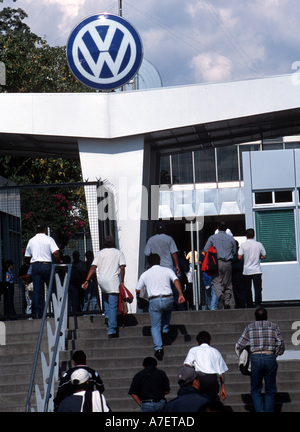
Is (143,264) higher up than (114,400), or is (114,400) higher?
(143,264)

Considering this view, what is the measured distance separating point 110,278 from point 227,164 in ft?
107

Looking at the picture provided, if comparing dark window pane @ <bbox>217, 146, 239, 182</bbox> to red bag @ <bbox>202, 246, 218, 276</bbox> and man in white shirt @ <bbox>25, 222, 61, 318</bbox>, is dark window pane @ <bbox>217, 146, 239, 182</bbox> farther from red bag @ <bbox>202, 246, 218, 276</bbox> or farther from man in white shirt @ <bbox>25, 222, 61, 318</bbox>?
man in white shirt @ <bbox>25, 222, 61, 318</bbox>

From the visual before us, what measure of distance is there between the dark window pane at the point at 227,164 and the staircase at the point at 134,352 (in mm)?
31383

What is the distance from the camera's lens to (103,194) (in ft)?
48.1

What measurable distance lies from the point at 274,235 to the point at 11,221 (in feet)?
20.2

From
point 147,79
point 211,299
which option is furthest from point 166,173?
point 211,299

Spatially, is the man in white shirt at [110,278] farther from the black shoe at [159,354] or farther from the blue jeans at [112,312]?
the black shoe at [159,354]

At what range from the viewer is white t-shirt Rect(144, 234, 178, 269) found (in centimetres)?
1377

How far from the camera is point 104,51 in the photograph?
16.3 m

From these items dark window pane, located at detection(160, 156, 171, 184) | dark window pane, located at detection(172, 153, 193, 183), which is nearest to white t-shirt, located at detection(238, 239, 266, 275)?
dark window pane, located at detection(172, 153, 193, 183)

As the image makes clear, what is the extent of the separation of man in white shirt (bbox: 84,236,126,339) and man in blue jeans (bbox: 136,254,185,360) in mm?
641

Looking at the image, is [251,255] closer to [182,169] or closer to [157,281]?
[157,281]
